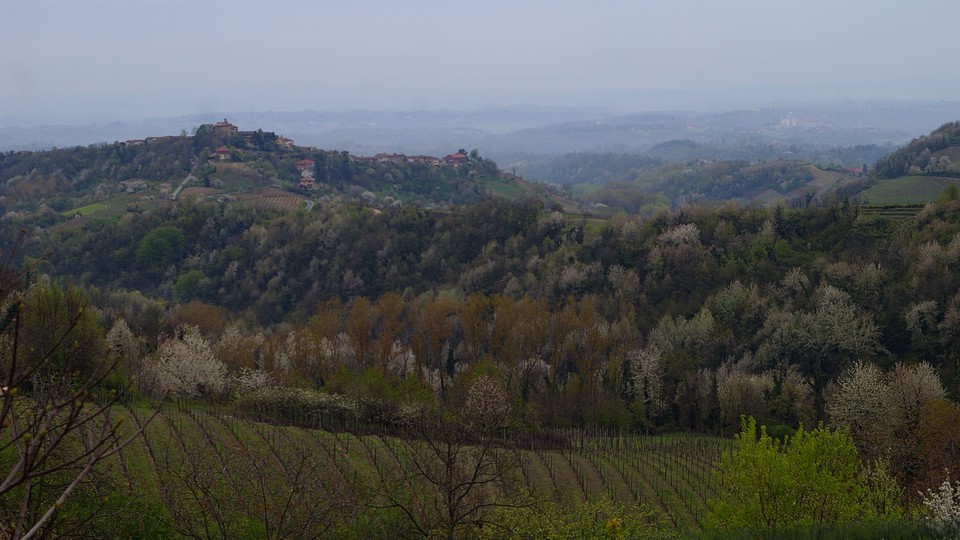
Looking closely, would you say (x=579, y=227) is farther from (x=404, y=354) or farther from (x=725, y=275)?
(x=404, y=354)

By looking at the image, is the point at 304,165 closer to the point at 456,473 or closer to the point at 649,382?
the point at 649,382

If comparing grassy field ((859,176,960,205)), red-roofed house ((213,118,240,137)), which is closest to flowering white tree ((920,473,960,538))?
grassy field ((859,176,960,205))

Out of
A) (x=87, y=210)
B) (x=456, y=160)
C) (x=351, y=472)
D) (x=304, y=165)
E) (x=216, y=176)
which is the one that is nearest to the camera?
(x=351, y=472)

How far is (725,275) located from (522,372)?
18127mm

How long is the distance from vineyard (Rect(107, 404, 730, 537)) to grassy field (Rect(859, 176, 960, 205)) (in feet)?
185

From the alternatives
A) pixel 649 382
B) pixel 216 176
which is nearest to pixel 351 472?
pixel 649 382

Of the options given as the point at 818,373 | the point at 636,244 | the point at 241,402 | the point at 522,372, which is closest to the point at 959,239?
the point at 818,373

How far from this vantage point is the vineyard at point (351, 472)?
657 inches

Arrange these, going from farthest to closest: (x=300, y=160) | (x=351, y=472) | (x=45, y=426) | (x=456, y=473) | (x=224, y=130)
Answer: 1. (x=224, y=130)
2. (x=300, y=160)
3. (x=351, y=472)
4. (x=456, y=473)
5. (x=45, y=426)

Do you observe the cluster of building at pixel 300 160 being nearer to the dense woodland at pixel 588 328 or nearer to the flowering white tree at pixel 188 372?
the dense woodland at pixel 588 328

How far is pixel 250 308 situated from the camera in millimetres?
64500

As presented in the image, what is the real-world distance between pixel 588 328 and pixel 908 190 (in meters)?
56.6

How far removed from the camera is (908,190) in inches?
3049

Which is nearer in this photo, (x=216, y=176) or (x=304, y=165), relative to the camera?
(x=216, y=176)
